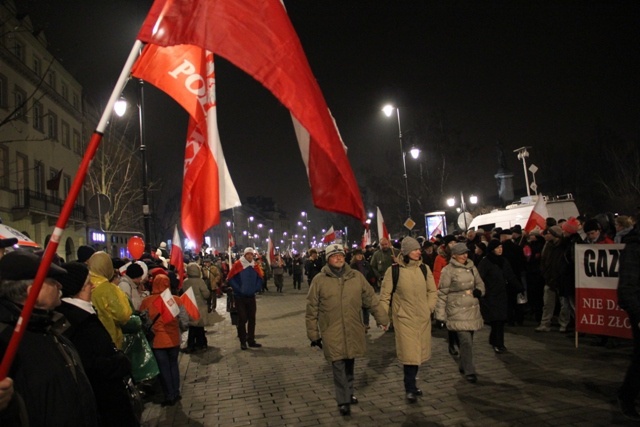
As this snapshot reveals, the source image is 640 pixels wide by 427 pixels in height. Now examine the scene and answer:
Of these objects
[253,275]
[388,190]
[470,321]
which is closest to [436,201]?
[388,190]

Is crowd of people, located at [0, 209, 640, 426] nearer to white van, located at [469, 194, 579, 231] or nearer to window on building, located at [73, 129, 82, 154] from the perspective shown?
white van, located at [469, 194, 579, 231]

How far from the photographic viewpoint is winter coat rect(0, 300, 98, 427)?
264cm

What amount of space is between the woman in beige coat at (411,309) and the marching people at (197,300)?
204 inches

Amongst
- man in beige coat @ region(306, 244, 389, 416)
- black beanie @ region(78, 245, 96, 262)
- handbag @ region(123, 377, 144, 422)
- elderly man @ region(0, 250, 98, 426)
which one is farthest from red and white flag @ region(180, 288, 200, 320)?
elderly man @ region(0, 250, 98, 426)

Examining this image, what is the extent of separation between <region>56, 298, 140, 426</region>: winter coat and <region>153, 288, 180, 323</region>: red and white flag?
3.23 meters

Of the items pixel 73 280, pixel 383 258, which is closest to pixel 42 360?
pixel 73 280

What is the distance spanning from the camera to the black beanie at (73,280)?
3844 millimetres

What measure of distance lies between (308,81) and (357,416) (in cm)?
409

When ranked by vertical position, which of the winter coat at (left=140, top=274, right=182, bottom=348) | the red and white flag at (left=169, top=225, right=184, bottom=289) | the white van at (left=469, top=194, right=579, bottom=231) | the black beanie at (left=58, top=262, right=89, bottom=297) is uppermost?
the white van at (left=469, top=194, right=579, bottom=231)

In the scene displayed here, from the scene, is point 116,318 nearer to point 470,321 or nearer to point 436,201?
point 470,321

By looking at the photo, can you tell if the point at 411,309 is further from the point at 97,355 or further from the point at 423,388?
the point at 97,355

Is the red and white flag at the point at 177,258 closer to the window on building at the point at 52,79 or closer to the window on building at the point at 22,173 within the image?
the window on building at the point at 22,173

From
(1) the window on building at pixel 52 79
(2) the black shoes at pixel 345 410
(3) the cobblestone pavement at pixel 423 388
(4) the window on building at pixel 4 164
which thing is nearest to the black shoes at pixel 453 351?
(3) the cobblestone pavement at pixel 423 388

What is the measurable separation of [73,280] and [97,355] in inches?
24.5
